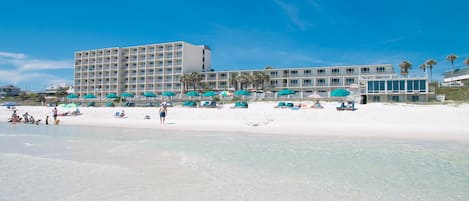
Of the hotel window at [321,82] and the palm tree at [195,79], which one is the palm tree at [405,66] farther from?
the palm tree at [195,79]

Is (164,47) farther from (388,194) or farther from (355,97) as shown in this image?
(388,194)

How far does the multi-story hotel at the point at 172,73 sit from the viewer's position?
59219 mm

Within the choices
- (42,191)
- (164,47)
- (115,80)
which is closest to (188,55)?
(164,47)

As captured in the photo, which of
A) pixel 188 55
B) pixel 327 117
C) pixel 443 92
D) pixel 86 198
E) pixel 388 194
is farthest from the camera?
pixel 188 55

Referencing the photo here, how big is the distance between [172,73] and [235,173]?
229 feet

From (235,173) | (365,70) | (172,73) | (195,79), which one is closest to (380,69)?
(365,70)

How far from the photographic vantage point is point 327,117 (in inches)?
968

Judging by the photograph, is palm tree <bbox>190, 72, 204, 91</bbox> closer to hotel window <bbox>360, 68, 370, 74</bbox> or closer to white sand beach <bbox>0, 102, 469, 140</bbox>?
hotel window <bbox>360, 68, 370, 74</bbox>

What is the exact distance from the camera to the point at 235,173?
8.21m

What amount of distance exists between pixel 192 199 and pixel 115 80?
84028 millimetres

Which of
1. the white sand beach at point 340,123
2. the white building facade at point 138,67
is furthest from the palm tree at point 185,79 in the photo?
the white sand beach at point 340,123

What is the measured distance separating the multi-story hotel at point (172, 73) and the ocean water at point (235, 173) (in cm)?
3371

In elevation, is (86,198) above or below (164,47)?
below

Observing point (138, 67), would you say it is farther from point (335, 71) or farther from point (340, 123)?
point (340, 123)
